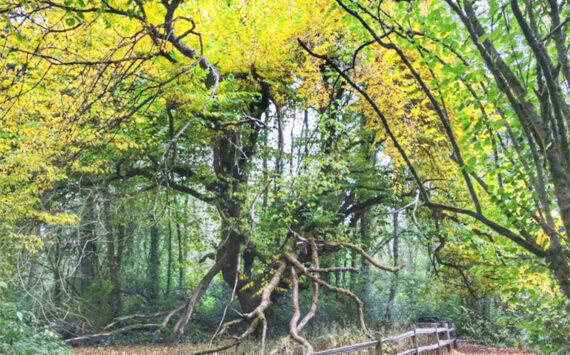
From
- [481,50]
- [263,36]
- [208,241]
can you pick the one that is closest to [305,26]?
[263,36]

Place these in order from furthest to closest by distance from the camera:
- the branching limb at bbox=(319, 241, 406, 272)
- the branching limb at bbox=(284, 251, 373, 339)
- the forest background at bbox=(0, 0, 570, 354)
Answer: the branching limb at bbox=(319, 241, 406, 272), the branching limb at bbox=(284, 251, 373, 339), the forest background at bbox=(0, 0, 570, 354)

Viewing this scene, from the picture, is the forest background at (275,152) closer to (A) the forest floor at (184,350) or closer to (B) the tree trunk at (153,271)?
(A) the forest floor at (184,350)

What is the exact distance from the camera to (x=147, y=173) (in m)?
9.66

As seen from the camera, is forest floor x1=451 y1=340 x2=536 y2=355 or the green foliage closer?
the green foliage

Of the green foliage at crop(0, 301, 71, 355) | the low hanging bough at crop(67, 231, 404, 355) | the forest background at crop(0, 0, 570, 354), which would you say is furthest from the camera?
the low hanging bough at crop(67, 231, 404, 355)

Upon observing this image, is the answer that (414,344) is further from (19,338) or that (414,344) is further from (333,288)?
(19,338)

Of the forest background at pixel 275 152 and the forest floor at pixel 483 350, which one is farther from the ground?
the forest background at pixel 275 152

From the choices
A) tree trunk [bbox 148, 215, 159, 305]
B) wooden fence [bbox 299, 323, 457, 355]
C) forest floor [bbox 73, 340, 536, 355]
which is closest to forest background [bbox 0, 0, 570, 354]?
wooden fence [bbox 299, 323, 457, 355]

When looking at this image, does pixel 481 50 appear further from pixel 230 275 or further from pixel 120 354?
pixel 120 354

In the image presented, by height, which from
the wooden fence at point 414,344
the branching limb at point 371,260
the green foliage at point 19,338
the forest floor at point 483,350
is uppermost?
the branching limb at point 371,260

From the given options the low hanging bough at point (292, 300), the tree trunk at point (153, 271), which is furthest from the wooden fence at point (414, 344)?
the tree trunk at point (153, 271)

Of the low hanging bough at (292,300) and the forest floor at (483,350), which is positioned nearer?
the low hanging bough at (292,300)

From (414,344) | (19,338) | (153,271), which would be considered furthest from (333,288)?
(153,271)

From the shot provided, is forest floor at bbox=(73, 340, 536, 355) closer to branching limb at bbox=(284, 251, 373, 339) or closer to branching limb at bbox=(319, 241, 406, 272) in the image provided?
branching limb at bbox=(284, 251, 373, 339)
